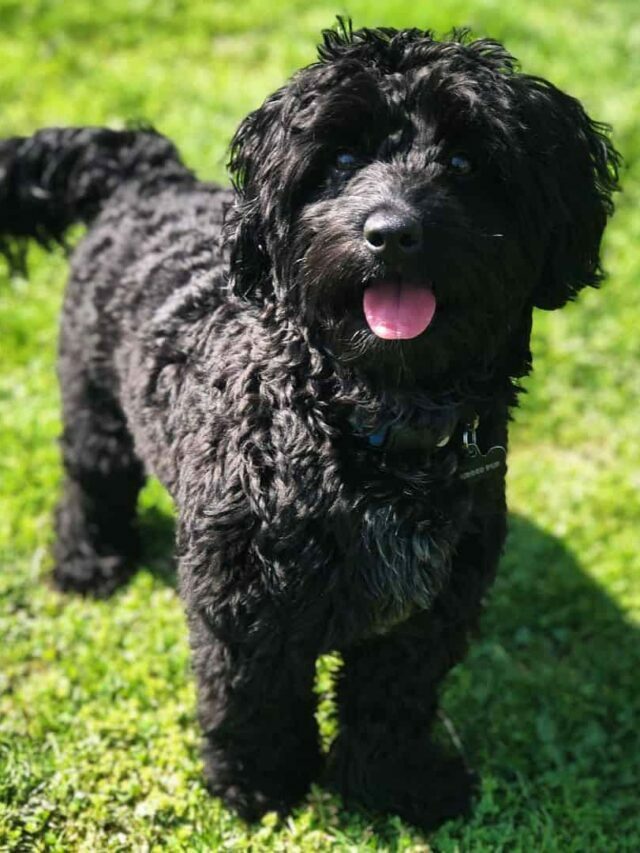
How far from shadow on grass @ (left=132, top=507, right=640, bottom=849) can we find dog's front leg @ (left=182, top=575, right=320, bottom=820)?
21cm

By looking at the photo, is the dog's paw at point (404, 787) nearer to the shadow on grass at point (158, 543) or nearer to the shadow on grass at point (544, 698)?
the shadow on grass at point (544, 698)

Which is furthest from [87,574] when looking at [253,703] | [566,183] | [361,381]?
[566,183]

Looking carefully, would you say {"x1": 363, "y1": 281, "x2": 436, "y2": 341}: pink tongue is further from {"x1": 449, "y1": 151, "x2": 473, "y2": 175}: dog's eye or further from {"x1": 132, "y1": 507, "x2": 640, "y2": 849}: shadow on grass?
{"x1": 132, "y1": 507, "x2": 640, "y2": 849}: shadow on grass

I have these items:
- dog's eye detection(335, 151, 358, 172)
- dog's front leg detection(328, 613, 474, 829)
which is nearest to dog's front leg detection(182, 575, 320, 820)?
dog's front leg detection(328, 613, 474, 829)

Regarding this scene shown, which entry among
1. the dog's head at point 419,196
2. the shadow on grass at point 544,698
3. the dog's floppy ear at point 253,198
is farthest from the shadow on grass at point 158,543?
the dog's head at point 419,196

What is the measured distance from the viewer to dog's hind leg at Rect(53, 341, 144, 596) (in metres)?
4.40

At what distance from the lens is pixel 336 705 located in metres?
3.84

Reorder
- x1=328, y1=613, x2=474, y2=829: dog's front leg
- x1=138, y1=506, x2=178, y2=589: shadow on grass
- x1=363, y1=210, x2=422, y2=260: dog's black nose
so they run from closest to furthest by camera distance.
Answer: x1=363, y1=210, x2=422, y2=260: dog's black nose, x1=328, y1=613, x2=474, y2=829: dog's front leg, x1=138, y1=506, x2=178, y2=589: shadow on grass

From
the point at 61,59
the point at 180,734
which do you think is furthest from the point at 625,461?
the point at 61,59

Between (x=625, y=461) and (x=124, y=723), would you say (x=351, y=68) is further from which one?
(x=625, y=461)

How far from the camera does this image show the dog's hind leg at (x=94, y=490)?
14.4 feet

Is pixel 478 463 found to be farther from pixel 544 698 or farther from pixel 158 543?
pixel 158 543

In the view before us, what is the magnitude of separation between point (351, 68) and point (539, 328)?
11.7 feet

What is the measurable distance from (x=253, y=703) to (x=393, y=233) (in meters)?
1.63
